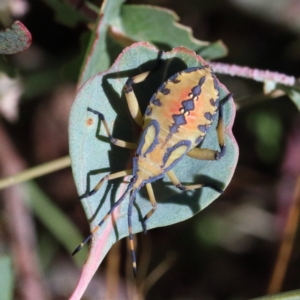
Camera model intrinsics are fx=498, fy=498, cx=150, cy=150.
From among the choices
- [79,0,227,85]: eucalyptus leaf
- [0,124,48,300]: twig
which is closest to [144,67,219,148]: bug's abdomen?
[79,0,227,85]: eucalyptus leaf

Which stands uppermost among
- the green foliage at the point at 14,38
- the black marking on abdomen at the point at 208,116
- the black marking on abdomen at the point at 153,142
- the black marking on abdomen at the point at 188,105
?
the green foliage at the point at 14,38

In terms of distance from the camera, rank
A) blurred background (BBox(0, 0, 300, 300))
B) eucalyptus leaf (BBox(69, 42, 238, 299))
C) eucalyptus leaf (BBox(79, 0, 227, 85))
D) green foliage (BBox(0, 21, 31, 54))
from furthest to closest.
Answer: blurred background (BBox(0, 0, 300, 300)), eucalyptus leaf (BBox(79, 0, 227, 85)), eucalyptus leaf (BBox(69, 42, 238, 299)), green foliage (BBox(0, 21, 31, 54))

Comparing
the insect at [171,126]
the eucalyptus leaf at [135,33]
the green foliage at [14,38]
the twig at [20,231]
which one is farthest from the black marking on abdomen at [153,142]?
the twig at [20,231]

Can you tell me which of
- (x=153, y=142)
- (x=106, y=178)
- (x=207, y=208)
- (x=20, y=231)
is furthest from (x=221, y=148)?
(x=20, y=231)

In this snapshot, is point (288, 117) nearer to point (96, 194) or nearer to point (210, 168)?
point (210, 168)

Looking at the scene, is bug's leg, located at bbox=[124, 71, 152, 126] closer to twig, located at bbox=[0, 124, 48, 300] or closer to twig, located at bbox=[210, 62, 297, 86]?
twig, located at bbox=[210, 62, 297, 86]

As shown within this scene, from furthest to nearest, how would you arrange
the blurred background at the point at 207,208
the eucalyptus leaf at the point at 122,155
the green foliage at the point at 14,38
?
the blurred background at the point at 207,208, the eucalyptus leaf at the point at 122,155, the green foliage at the point at 14,38

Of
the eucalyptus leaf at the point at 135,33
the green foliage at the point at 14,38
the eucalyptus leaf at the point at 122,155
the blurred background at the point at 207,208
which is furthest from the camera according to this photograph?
the blurred background at the point at 207,208

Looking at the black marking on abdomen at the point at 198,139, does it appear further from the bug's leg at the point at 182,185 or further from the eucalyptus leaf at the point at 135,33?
the eucalyptus leaf at the point at 135,33

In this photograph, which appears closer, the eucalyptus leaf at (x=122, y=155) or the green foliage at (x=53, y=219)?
the eucalyptus leaf at (x=122, y=155)
